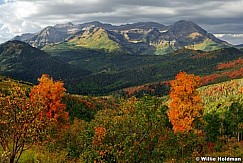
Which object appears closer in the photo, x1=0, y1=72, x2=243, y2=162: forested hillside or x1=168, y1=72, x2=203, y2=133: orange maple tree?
x1=0, y1=72, x2=243, y2=162: forested hillside

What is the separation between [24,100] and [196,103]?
53.1 meters

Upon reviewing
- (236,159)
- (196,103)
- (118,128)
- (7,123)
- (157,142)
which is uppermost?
(7,123)

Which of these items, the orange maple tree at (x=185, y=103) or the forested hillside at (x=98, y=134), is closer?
the forested hillside at (x=98, y=134)

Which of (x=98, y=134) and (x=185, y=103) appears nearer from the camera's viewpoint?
(x=98, y=134)

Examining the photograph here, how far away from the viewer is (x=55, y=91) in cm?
7200

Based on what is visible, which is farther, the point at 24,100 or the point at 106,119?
the point at 106,119

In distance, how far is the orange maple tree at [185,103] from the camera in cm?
7031

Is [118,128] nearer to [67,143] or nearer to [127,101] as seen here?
[127,101]

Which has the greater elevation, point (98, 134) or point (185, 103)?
point (98, 134)

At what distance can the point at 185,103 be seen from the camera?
71000 mm

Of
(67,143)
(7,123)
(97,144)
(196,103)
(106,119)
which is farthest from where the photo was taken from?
(196,103)

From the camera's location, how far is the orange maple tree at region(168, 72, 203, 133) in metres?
70.3

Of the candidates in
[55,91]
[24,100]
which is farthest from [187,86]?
[24,100]

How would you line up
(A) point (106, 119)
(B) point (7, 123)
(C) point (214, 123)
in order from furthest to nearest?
(C) point (214, 123) < (A) point (106, 119) < (B) point (7, 123)
